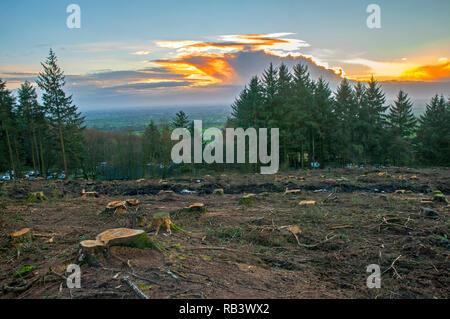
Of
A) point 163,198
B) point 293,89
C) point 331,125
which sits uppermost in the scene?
point 293,89

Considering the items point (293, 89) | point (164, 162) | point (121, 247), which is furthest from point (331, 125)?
point (121, 247)

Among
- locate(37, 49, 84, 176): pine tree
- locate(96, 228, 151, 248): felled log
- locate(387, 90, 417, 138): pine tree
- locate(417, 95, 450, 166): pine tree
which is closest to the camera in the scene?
locate(96, 228, 151, 248): felled log

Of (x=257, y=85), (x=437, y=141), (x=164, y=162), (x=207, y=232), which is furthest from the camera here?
(x=437, y=141)

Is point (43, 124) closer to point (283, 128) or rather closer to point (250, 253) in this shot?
point (283, 128)

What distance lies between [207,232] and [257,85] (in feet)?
78.9

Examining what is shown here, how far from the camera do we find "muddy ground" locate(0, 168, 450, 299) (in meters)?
3.70

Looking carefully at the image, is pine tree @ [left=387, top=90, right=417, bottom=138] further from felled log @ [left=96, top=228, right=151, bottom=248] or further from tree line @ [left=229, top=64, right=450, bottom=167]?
felled log @ [left=96, top=228, right=151, bottom=248]

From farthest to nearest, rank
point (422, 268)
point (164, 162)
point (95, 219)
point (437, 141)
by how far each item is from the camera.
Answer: point (437, 141), point (164, 162), point (95, 219), point (422, 268)

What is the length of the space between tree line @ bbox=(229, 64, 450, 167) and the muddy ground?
Result: 19.5 metres

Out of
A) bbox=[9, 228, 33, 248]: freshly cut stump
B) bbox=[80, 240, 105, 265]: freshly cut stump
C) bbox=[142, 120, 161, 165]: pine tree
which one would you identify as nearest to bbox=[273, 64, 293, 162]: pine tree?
bbox=[142, 120, 161, 165]: pine tree

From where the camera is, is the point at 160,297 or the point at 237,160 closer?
the point at 160,297

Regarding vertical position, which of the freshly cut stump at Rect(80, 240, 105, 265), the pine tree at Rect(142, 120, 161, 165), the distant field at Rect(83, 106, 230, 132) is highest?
the distant field at Rect(83, 106, 230, 132)
